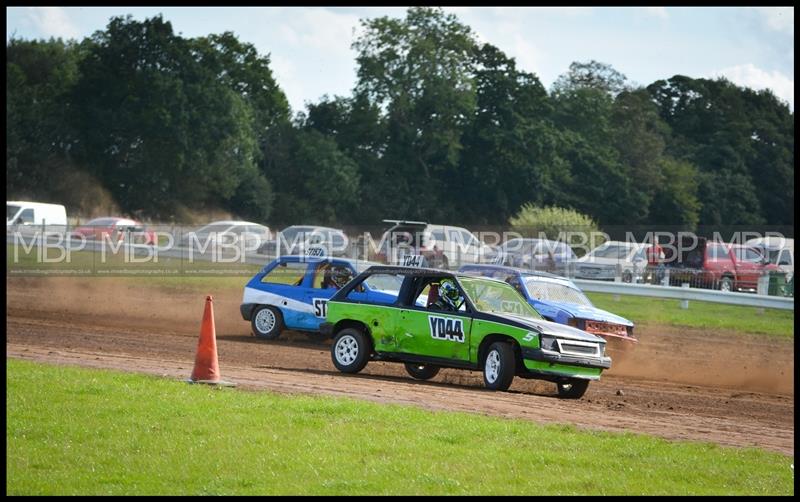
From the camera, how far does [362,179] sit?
6259 centimetres

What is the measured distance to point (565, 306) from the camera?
1941 centimetres

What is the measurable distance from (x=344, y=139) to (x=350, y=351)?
49.5 metres

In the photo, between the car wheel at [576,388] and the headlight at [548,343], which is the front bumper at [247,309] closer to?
the car wheel at [576,388]

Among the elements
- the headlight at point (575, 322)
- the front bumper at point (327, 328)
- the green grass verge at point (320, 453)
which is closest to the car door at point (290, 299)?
the front bumper at point (327, 328)

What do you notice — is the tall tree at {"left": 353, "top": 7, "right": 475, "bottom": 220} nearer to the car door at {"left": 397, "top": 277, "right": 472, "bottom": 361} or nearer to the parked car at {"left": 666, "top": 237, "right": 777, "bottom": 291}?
the parked car at {"left": 666, "top": 237, "right": 777, "bottom": 291}

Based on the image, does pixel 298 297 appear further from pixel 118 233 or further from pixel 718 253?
pixel 718 253

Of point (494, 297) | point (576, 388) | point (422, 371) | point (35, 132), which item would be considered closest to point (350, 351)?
point (422, 371)

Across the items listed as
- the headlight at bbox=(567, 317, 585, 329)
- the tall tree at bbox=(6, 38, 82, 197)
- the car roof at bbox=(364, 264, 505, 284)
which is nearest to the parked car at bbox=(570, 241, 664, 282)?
the headlight at bbox=(567, 317, 585, 329)

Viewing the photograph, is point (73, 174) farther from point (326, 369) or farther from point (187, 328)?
point (326, 369)

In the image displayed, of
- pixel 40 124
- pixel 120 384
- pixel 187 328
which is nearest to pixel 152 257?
pixel 187 328

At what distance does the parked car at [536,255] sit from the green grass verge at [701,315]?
4.72 ft

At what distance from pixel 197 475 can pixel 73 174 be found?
170ft

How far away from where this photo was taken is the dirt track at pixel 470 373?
41.7ft

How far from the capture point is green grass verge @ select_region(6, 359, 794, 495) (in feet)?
27.9
